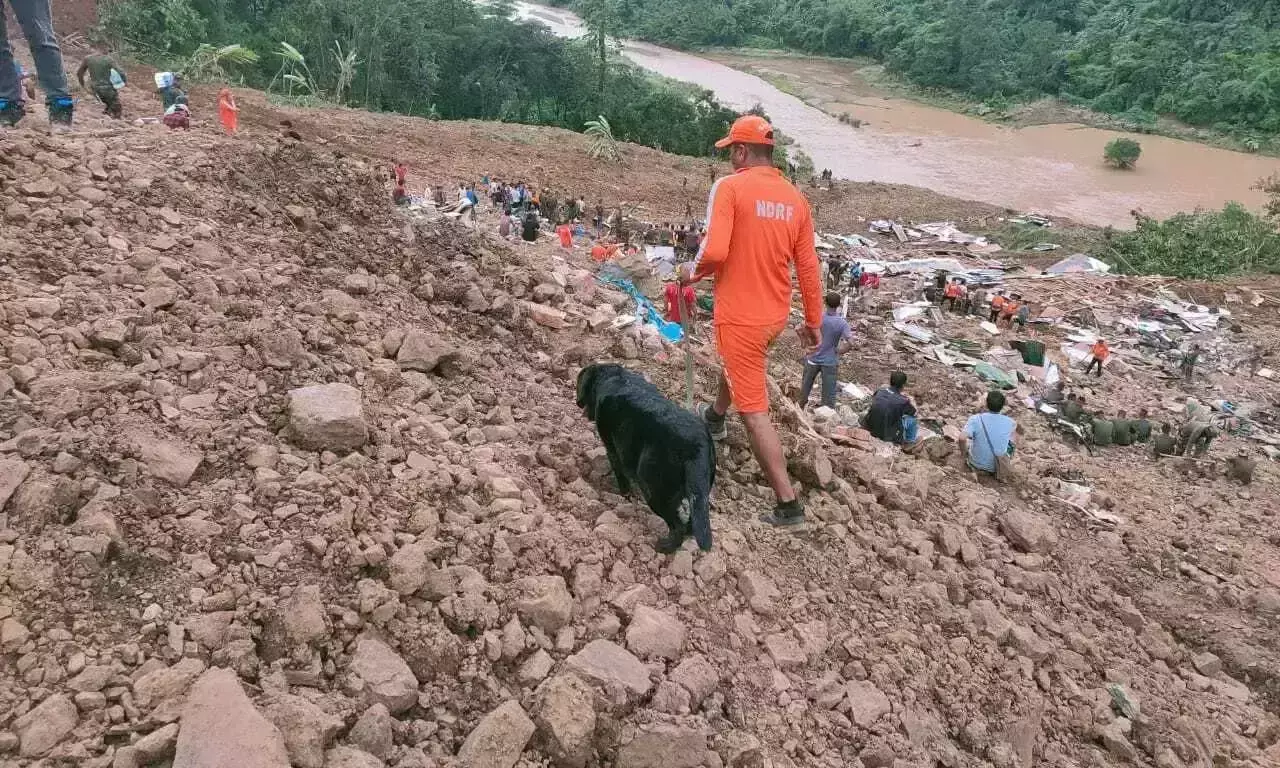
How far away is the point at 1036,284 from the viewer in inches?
453

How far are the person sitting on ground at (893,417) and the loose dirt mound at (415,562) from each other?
3.78 feet

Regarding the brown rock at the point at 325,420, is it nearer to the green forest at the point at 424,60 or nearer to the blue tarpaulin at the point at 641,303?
the blue tarpaulin at the point at 641,303

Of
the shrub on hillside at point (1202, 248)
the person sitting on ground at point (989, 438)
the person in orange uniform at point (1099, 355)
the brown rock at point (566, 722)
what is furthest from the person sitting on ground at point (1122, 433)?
the shrub on hillside at point (1202, 248)

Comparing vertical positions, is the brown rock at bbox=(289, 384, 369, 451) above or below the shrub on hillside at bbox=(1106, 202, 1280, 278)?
above

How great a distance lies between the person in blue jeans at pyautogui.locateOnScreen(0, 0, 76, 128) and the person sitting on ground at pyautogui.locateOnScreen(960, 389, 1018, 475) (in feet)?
18.7

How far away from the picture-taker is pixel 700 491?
2.63m

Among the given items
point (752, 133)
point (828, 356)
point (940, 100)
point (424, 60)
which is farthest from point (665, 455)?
point (940, 100)

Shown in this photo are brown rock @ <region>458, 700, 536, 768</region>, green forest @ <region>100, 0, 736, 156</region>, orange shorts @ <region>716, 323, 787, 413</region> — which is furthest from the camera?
green forest @ <region>100, 0, 736, 156</region>

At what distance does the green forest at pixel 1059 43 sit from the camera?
3058cm

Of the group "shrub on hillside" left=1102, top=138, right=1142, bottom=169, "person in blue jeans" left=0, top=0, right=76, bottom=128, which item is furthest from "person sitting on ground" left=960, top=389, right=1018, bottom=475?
"shrub on hillside" left=1102, top=138, right=1142, bottom=169

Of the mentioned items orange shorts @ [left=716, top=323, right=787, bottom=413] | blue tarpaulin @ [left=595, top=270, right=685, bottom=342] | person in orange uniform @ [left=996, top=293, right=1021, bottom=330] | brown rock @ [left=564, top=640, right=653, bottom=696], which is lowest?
person in orange uniform @ [left=996, top=293, right=1021, bottom=330]

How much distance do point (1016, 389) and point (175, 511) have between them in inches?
304

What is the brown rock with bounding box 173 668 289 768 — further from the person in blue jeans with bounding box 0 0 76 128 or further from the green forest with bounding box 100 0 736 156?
Answer: the green forest with bounding box 100 0 736 156

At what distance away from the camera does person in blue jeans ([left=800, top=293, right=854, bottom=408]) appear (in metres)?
5.77
